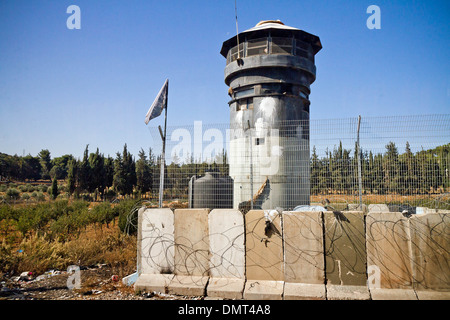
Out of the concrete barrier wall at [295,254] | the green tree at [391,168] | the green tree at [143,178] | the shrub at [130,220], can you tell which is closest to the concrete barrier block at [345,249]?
the concrete barrier wall at [295,254]

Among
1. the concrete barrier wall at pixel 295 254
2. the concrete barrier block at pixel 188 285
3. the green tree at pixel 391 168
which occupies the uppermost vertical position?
the green tree at pixel 391 168

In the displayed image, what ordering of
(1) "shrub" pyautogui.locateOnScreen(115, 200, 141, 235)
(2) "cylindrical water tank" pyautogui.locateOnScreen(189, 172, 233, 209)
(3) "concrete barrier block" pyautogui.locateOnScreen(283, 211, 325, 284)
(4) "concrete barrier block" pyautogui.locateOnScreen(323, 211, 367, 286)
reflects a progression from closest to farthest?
(4) "concrete barrier block" pyautogui.locateOnScreen(323, 211, 367, 286), (3) "concrete barrier block" pyautogui.locateOnScreen(283, 211, 325, 284), (1) "shrub" pyautogui.locateOnScreen(115, 200, 141, 235), (2) "cylindrical water tank" pyautogui.locateOnScreen(189, 172, 233, 209)

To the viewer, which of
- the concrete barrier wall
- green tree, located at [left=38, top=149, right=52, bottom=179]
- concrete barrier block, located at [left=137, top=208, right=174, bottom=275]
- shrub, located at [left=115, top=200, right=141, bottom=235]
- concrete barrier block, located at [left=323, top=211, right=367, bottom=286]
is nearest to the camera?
the concrete barrier wall

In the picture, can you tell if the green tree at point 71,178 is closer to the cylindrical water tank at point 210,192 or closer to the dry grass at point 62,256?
the dry grass at point 62,256

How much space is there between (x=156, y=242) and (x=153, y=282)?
84 centimetres

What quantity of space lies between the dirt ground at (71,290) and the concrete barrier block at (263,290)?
1027 mm

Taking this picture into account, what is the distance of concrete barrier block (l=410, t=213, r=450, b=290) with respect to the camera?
17.6ft

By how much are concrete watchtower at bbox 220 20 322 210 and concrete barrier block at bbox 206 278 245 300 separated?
496 cm

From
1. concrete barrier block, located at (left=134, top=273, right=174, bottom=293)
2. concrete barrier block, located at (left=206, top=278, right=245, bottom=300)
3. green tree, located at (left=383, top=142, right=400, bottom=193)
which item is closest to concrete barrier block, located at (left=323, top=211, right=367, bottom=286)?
green tree, located at (left=383, top=142, right=400, bottom=193)

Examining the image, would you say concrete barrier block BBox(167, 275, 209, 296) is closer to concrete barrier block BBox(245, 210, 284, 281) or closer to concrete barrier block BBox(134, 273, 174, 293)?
concrete barrier block BBox(134, 273, 174, 293)

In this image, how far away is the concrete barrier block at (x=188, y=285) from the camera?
583cm

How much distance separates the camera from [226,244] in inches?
241
